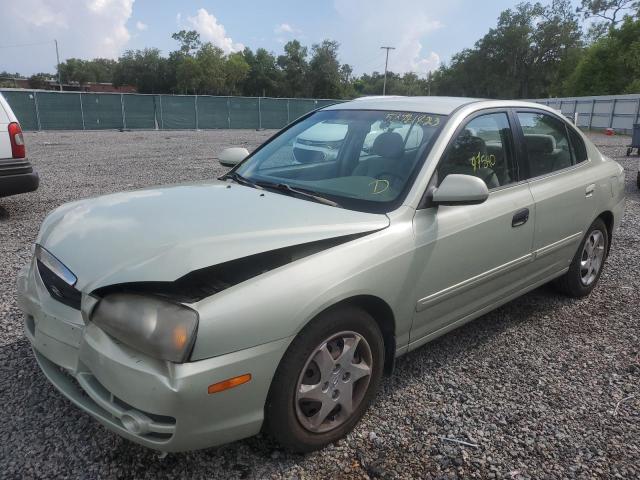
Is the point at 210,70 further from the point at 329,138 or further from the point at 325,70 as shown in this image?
the point at 329,138

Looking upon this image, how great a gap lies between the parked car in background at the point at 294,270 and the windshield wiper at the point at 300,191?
17mm

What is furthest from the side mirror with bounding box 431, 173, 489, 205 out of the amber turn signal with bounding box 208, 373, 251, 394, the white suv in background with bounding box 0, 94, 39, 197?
the white suv in background with bounding box 0, 94, 39, 197

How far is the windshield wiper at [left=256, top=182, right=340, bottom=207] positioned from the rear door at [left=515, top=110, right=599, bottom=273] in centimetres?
155

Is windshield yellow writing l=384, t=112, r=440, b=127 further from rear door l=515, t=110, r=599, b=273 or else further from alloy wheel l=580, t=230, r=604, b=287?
alloy wheel l=580, t=230, r=604, b=287

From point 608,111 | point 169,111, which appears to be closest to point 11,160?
point 169,111

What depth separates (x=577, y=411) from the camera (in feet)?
9.01

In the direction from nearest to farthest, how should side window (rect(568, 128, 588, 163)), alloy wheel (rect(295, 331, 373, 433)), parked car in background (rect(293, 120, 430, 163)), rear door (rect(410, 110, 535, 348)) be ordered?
alloy wheel (rect(295, 331, 373, 433)) < rear door (rect(410, 110, 535, 348)) < parked car in background (rect(293, 120, 430, 163)) < side window (rect(568, 128, 588, 163))

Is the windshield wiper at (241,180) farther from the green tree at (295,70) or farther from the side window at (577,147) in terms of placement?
the green tree at (295,70)

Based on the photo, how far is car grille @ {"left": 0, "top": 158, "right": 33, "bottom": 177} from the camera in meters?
5.98

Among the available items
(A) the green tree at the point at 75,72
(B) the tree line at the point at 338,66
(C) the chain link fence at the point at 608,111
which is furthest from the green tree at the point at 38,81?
(C) the chain link fence at the point at 608,111

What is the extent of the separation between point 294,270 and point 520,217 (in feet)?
5.99

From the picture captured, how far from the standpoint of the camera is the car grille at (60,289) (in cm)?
212

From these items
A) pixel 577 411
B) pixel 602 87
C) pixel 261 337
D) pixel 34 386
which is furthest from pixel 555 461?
pixel 602 87

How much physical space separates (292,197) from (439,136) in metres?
0.93
